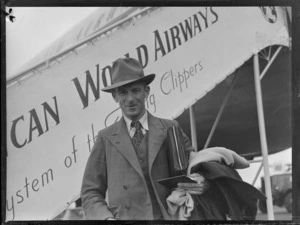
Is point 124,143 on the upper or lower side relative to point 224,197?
upper

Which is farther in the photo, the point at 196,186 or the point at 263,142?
the point at 263,142

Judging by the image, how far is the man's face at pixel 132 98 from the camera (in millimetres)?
4820

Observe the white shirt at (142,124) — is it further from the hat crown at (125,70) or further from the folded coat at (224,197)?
the folded coat at (224,197)

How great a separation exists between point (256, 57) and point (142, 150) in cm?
130

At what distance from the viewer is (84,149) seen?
4809 millimetres

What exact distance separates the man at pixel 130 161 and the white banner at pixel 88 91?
0.24 ft

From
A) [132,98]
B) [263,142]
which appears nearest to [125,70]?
[132,98]

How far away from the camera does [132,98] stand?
190 inches

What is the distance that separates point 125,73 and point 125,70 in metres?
0.03

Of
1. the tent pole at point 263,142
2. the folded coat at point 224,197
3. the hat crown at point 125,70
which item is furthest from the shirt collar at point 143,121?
the tent pole at point 263,142

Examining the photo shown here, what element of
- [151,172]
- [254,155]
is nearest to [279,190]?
[254,155]

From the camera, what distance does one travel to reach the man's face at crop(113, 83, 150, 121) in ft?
15.8

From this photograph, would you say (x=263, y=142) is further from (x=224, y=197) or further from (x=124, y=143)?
(x=124, y=143)

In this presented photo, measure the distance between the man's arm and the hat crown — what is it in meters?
0.60
